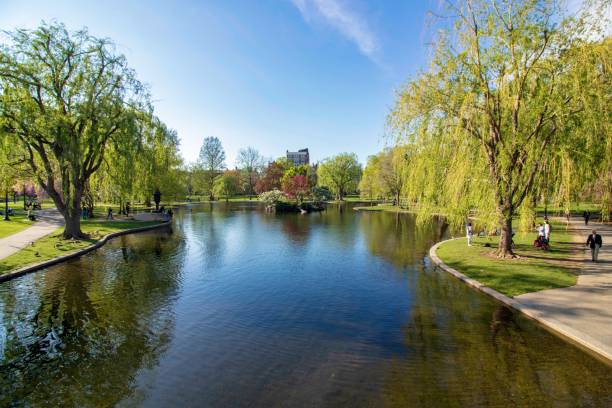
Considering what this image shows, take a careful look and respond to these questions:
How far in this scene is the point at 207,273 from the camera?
53.2 feet

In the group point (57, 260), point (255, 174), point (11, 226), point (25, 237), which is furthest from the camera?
point (255, 174)

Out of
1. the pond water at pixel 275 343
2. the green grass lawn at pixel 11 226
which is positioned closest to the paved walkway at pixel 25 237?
the green grass lawn at pixel 11 226

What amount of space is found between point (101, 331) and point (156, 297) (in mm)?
2935

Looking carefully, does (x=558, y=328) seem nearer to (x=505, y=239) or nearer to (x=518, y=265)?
(x=518, y=265)

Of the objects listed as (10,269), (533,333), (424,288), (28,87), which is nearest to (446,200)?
(424,288)

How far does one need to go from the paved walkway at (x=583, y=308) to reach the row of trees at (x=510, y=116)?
3537 millimetres

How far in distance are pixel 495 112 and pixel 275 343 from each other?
1500cm

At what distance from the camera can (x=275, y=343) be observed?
29.4 feet

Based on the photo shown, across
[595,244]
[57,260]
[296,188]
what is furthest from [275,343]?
[296,188]

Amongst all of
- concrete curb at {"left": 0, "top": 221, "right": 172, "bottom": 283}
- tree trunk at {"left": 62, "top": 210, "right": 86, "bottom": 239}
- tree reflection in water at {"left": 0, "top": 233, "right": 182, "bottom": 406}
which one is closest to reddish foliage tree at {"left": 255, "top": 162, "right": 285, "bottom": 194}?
concrete curb at {"left": 0, "top": 221, "right": 172, "bottom": 283}

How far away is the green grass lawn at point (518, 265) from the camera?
12.9 meters

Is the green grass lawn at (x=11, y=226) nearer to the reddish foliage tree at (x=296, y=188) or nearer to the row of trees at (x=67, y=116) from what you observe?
the row of trees at (x=67, y=116)

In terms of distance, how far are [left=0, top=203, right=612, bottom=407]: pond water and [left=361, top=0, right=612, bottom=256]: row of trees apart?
4977 millimetres

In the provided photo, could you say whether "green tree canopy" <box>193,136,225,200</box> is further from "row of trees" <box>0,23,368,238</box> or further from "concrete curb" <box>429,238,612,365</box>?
"concrete curb" <box>429,238,612,365</box>
